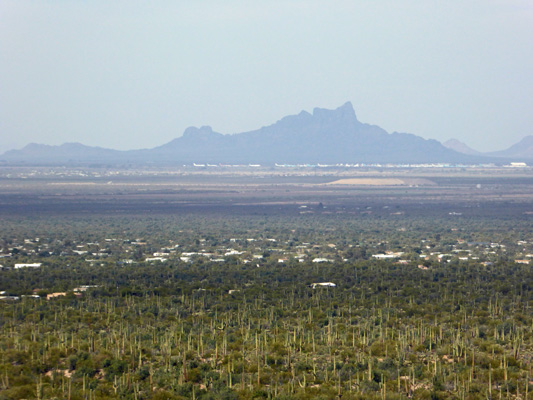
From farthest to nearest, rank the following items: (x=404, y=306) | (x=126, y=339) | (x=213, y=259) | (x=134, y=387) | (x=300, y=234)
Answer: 1. (x=300, y=234)
2. (x=213, y=259)
3. (x=404, y=306)
4. (x=126, y=339)
5. (x=134, y=387)

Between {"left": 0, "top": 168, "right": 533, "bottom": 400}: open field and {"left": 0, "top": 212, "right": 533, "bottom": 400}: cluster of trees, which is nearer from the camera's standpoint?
{"left": 0, "top": 212, "right": 533, "bottom": 400}: cluster of trees

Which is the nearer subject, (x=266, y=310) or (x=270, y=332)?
(x=270, y=332)

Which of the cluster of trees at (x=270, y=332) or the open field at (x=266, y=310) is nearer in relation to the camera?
the cluster of trees at (x=270, y=332)

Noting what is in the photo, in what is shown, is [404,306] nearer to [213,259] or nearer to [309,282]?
[309,282]

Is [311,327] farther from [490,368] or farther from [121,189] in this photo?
[121,189]

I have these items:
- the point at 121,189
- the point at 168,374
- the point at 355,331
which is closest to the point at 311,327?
the point at 355,331


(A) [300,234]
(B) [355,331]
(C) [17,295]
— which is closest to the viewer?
(B) [355,331]

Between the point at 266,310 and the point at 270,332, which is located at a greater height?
the point at 270,332

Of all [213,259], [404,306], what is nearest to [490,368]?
[404,306]

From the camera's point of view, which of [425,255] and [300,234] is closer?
[425,255]
